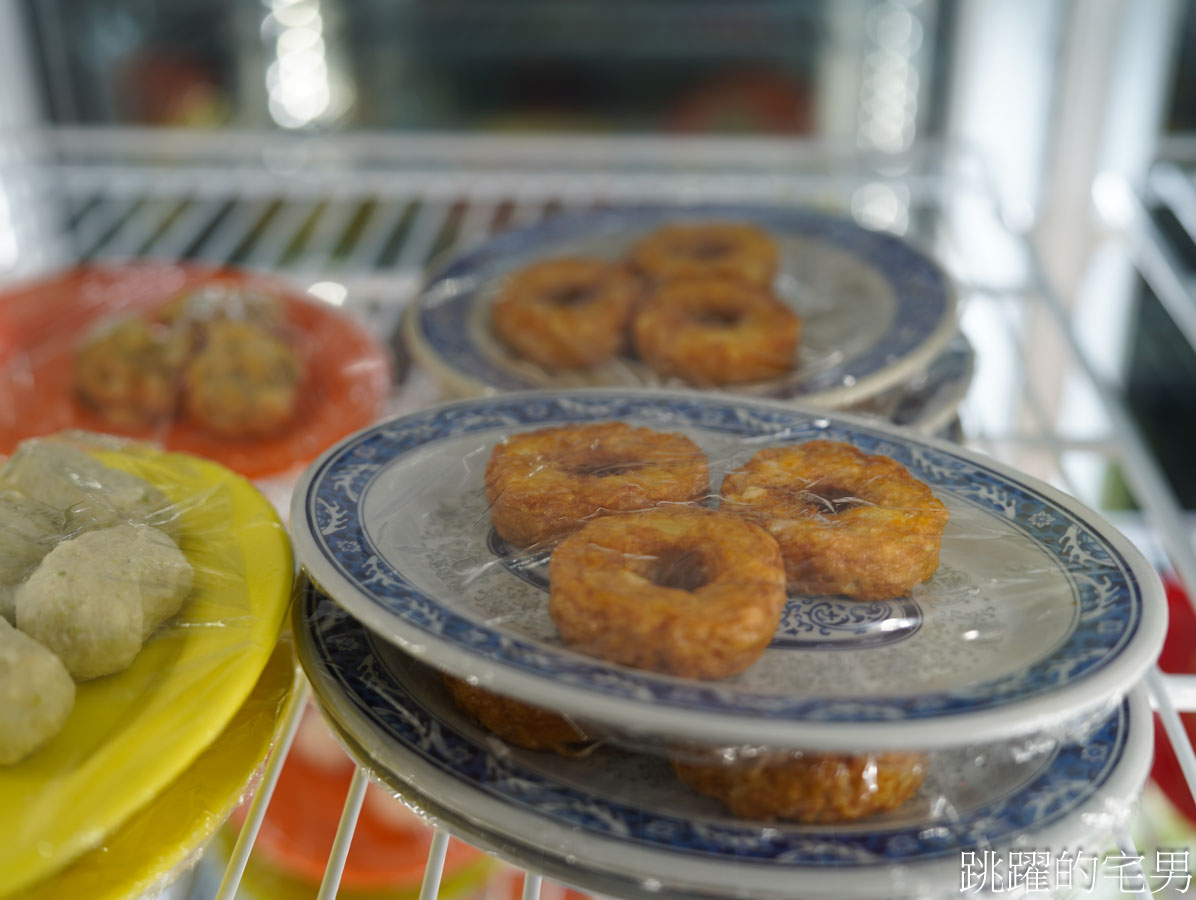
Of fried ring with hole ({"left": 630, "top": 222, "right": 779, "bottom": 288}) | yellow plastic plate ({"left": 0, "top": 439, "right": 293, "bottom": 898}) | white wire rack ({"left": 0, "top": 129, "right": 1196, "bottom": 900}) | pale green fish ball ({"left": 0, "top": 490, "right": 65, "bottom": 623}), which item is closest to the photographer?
yellow plastic plate ({"left": 0, "top": 439, "right": 293, "bottom": 898})

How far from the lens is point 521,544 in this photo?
1.99 feet

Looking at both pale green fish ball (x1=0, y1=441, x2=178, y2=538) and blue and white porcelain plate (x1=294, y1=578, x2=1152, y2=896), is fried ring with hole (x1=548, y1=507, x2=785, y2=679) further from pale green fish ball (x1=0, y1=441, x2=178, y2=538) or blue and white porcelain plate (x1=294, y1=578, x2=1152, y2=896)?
pale green fish ball (x1=0, y1=441, x2=178, y2=538)

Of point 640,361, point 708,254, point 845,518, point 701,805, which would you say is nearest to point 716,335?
point 640,361

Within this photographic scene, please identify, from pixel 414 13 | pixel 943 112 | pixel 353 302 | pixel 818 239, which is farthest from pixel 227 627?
pixel 414 13

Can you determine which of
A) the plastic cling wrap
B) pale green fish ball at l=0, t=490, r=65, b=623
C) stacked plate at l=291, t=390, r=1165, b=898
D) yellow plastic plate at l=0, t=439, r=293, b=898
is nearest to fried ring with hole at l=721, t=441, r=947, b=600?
stacked plate at l=291, t=390, r=1165, b=898

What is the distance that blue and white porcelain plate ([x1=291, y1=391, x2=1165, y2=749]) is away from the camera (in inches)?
18.0

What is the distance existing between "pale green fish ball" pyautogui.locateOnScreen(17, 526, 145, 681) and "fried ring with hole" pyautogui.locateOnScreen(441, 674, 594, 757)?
0.50ft

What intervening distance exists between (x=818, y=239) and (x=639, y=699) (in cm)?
72

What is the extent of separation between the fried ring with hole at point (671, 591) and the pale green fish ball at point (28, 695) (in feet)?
0.70

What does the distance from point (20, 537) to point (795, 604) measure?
0.38m

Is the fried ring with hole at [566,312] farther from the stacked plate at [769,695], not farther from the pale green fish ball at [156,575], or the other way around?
the pale green fish ball at [156,575]

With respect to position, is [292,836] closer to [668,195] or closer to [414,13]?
[668,195]

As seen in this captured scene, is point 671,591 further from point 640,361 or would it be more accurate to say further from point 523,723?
point 640,361

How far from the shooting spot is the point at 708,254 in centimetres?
103
